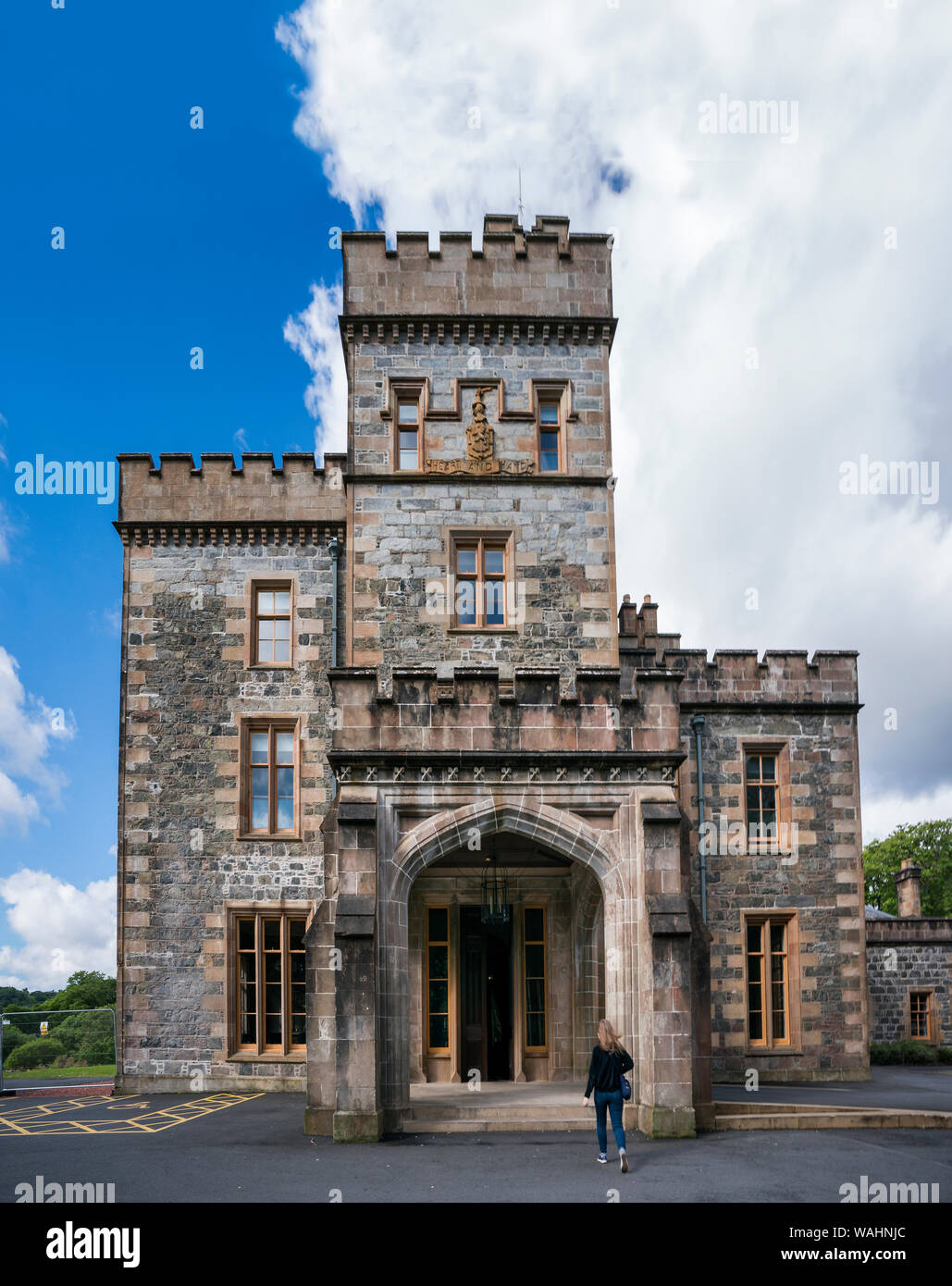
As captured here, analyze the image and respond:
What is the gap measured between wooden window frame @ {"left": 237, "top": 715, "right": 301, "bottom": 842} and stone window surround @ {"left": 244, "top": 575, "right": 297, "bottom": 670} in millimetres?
990

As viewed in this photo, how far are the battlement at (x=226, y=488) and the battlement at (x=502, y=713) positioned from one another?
8.10 meters

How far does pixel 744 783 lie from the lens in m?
22.1

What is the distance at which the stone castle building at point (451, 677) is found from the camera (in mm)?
18359

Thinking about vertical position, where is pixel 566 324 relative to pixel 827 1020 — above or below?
above

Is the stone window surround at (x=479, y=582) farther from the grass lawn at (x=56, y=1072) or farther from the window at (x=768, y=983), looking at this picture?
the grass lawn at (x=56, y=1072)

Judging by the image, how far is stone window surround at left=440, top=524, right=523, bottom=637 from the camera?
18.3 m

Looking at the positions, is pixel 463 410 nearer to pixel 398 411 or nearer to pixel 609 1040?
pixel 398 411

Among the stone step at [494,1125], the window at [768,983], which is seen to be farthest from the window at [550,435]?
the stone step at [494,1125]

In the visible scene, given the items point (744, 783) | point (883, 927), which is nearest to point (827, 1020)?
point (744, 783)

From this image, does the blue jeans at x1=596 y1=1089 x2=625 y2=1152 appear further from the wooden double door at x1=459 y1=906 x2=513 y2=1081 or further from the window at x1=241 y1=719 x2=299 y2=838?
the window at x1=241 y1=719 x2=299 y2=838

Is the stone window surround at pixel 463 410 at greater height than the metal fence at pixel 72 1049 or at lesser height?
greater

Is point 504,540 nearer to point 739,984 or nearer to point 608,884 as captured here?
point 608,884
